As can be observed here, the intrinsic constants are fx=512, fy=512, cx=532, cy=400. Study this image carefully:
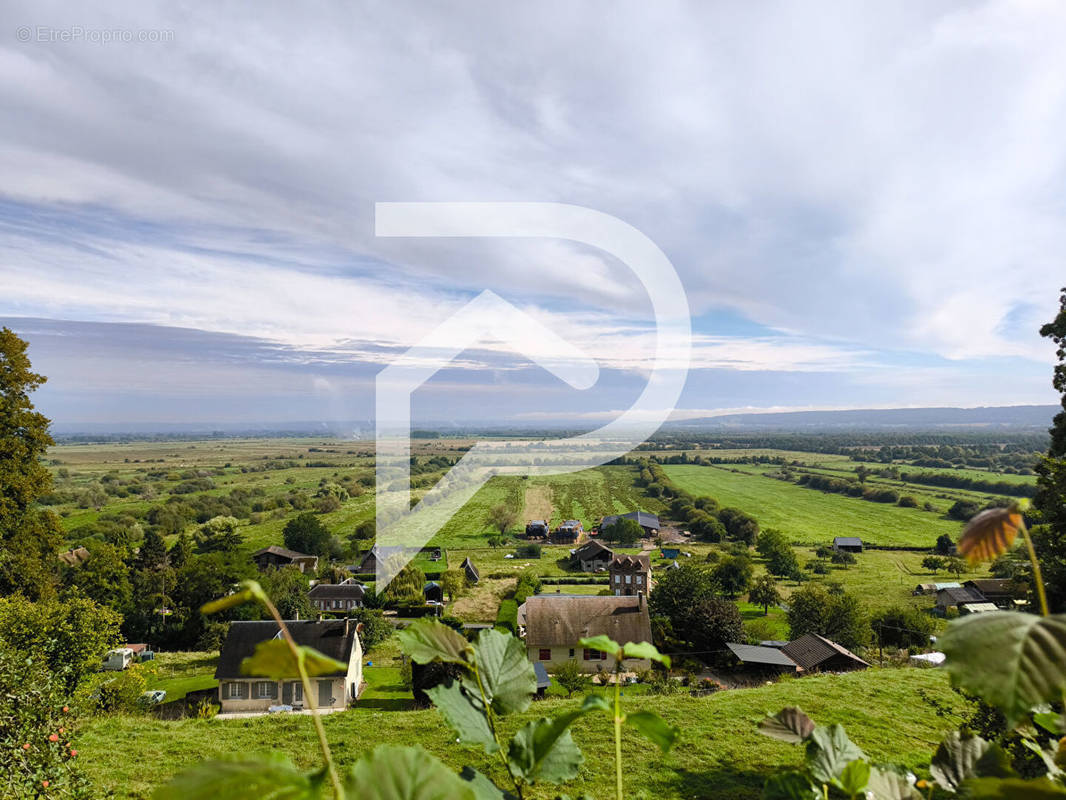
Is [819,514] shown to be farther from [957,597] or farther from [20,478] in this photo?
[20,478]

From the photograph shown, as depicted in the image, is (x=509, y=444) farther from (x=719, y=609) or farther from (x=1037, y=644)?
(x=1037, y=644)

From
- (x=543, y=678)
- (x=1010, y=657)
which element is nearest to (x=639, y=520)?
(x=543, y=678)

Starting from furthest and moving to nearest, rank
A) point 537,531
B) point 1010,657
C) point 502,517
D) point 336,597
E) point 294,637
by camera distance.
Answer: point 502,517
point 537,531
point 336,597
point 294,637
point 1010,657

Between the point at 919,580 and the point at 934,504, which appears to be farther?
the point at 934,504

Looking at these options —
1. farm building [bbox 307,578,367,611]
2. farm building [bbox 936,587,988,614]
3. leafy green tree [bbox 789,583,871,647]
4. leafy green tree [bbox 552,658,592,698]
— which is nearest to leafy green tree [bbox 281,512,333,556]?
farm building [bbox 307,578,367,611]

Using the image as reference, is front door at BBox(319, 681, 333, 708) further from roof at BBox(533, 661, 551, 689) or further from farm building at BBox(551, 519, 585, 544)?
farm building at BBox(551, 519, 585, 544)

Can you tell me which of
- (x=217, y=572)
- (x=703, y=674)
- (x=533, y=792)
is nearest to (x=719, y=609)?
(x=703, y=674)
